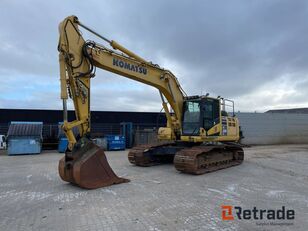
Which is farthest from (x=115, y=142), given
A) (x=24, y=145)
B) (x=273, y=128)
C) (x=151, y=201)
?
(x=273, y=128)

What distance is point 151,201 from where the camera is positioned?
5473 mm

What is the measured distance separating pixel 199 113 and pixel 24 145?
34.3ft

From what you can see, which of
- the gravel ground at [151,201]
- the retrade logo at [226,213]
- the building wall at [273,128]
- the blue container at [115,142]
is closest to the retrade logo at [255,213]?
the retrade logo at [226,213]

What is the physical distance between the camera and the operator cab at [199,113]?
9.36 m

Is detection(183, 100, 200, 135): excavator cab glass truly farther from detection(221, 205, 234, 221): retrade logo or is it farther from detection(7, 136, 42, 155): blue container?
detection(7, 136, 42, 155): blue container

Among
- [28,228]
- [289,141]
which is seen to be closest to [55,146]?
[28,228]

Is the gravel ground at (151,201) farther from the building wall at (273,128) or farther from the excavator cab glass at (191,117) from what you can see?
the building wall at (273,128)

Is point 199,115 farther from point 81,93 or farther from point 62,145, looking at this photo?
point 62,145

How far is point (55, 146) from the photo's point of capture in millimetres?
16828

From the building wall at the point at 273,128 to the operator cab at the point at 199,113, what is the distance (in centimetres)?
1361

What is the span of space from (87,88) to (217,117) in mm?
5115

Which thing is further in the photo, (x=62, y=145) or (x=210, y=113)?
(x=62, y=145)

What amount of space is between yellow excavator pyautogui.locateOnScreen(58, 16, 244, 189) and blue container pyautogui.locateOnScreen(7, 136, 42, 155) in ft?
25.0

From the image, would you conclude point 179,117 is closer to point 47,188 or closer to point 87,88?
point 87,88
